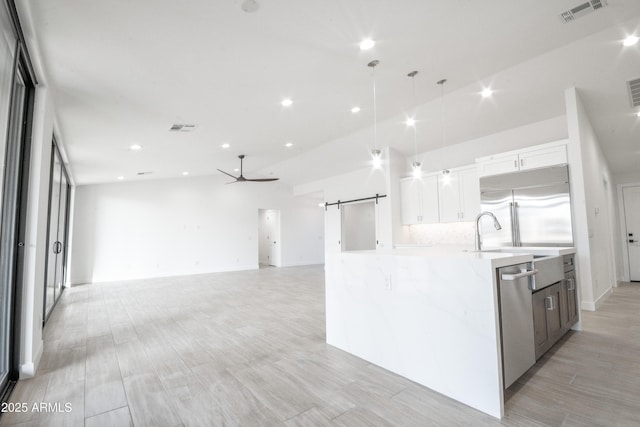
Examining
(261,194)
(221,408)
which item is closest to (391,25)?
(221,408)

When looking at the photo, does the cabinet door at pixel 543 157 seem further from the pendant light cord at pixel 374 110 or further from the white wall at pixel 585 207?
the pendant light cord at pixel 374 110

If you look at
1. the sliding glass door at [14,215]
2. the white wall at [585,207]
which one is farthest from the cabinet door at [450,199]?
the sliding glass door at [14,215]

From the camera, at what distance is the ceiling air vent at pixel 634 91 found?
12.7 feet

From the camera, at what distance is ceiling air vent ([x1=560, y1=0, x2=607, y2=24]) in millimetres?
2719

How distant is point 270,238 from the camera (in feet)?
38.8

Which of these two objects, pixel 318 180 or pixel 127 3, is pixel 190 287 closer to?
pixel 318 180

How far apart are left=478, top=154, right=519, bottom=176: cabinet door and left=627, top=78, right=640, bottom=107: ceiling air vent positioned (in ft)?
4.88

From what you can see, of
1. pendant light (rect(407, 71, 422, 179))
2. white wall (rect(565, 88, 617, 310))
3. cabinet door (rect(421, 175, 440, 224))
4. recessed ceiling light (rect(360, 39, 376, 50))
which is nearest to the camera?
recessed ceiling light (rect(360, 39, 376, 50))

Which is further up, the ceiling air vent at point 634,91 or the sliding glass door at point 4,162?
the ceiling air vent at point 634,91

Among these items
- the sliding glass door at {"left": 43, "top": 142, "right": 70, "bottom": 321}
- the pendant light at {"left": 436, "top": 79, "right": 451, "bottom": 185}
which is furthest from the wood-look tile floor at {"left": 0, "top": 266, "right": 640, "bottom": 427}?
the pendant light at {"left": 436, "top": 79, "right": 451, "bottom": 185}

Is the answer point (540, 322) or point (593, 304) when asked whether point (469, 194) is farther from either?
point (540, 322)

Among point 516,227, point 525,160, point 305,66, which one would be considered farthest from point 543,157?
point 305,66

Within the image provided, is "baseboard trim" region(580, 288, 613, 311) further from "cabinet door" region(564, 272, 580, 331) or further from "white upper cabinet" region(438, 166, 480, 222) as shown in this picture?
"white upper cabinet" region(438, 166, 480, 222)

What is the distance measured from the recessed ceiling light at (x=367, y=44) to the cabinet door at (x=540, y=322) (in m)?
2.69
